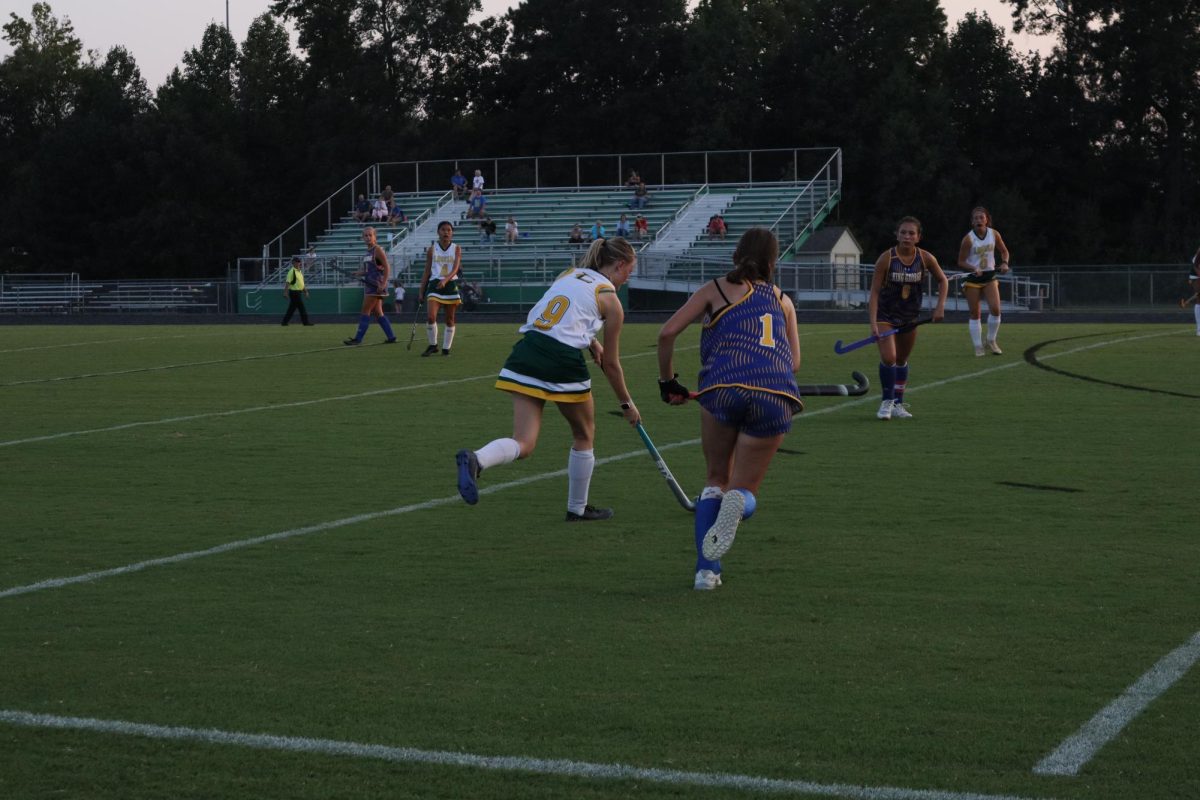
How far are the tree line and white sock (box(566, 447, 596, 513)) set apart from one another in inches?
2320

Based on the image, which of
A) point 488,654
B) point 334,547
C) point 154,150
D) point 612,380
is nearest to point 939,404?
point 612,380

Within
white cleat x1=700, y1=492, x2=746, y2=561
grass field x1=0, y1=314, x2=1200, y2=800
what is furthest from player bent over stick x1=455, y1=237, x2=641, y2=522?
white cleat x1=700, y1=492, x2=746, y2=561

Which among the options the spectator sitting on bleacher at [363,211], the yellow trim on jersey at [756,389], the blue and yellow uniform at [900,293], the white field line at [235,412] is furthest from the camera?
the spectator sitting on bleacher at [363,211]

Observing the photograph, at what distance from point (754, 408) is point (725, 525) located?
57 cm

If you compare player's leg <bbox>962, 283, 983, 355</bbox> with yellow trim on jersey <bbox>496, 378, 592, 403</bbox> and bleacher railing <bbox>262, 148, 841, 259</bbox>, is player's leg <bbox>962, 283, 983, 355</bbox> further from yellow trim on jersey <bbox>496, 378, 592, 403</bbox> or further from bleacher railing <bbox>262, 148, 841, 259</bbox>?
bleacher railing <bbox>262, 148, 841, 259</bbox>

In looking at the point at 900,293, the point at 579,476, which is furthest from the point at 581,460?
the point at 900,293

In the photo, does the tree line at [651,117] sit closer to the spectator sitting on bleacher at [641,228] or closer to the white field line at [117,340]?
the spectator sitting on bleacher at [641,228]

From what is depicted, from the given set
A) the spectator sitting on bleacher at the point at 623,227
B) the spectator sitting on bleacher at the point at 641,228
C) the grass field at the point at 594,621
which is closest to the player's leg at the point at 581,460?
the grass field at the point at 594,621

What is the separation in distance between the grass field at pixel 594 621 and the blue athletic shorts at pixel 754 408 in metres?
0.76

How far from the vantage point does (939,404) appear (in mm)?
16516

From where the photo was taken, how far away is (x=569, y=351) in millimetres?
9195

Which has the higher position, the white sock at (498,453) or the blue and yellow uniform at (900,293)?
the blue and yellow uniform at (900,293)

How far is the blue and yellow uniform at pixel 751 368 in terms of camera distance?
7.29 m

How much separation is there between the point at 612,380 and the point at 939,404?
27.1 ft
